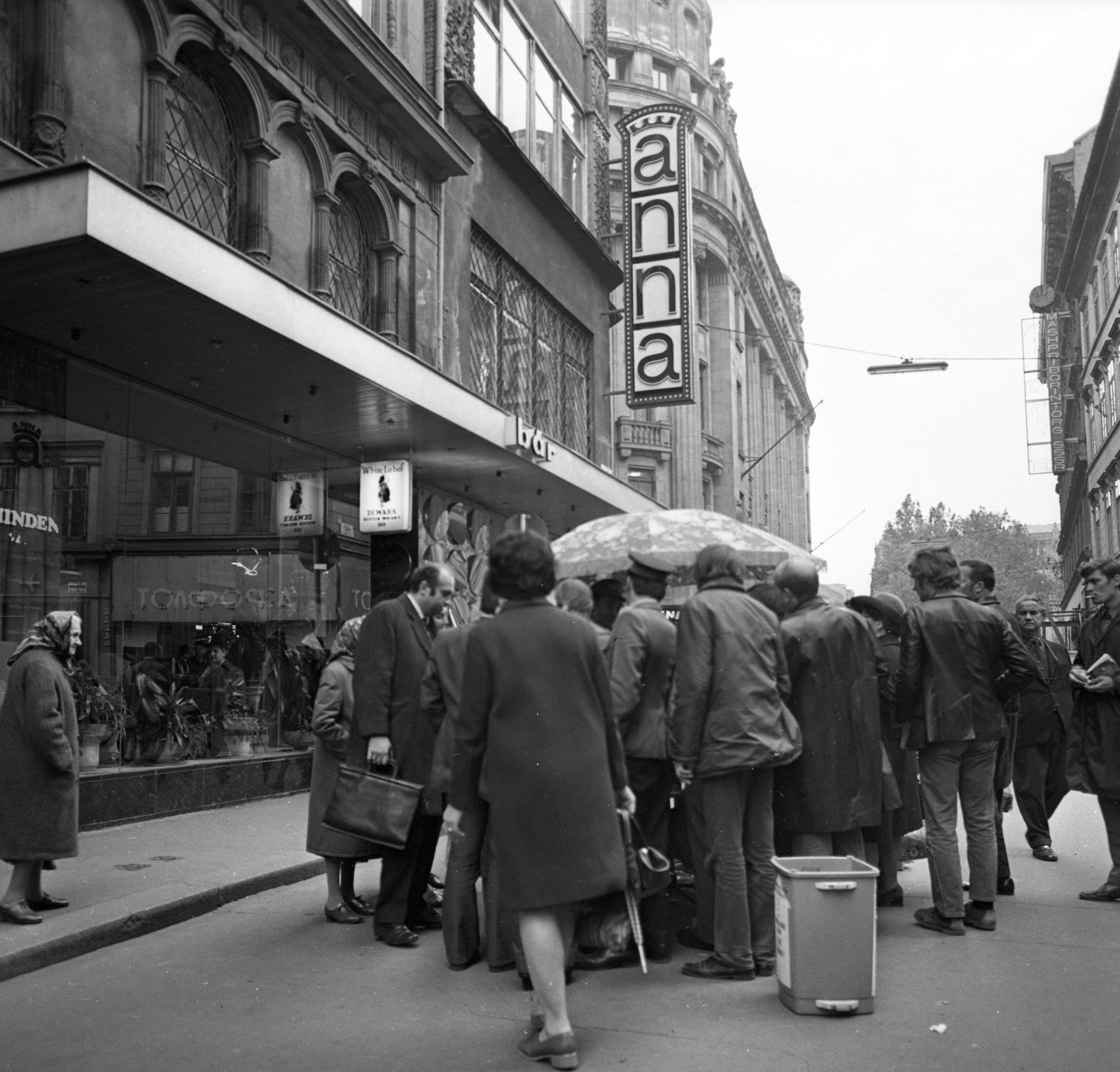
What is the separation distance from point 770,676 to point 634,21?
1649 inches

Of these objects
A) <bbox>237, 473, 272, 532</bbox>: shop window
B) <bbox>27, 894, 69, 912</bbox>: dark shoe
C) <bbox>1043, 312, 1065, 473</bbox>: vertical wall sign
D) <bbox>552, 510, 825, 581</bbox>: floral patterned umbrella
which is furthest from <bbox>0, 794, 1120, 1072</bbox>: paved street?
<bbox>1043, 312, 1065, 473</bbox>: vertical wall sign

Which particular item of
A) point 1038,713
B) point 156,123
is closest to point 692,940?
point 1038,713

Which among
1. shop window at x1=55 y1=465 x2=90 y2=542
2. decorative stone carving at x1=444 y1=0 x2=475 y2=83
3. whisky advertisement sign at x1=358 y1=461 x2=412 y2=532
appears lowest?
shop window at x1=55 y1=465 x2=90 y2=542

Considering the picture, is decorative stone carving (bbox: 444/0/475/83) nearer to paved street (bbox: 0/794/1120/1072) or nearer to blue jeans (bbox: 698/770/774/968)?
paved street (bbox: 0/794/1120/1072)

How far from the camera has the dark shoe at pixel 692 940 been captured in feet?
19.5

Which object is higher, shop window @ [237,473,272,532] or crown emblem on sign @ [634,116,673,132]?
crown emblem on sign @ [634,116,673,132]

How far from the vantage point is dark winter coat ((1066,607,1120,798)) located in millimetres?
7133

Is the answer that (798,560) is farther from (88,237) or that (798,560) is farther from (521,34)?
(521,34)

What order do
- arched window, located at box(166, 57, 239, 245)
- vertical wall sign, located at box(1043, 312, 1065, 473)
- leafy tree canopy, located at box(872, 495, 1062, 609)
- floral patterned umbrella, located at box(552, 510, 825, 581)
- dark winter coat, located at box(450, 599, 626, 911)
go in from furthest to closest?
1. leafy tree canopy, located at box(872, 495, 1062, 609)
2. vertical wall sign, located at box(1043, 312, 1065, 473)
3. arched window, located at box(166, 57, 239, 245)
4. floral patterned umbrella, located at box(552, 510, 825, 581)
5. dark winter coat, located at box(450, 599, 626, 911)

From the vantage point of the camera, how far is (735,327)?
45.7m

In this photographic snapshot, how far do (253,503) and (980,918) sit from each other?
912 centimetres

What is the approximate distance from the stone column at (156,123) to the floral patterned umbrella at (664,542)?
16.2 feet

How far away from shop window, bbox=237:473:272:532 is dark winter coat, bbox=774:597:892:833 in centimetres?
830

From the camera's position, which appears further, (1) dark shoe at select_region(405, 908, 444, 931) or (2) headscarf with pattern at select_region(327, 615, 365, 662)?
(2) headscarf with pattern at select_region(327, 615, 365, 662)
